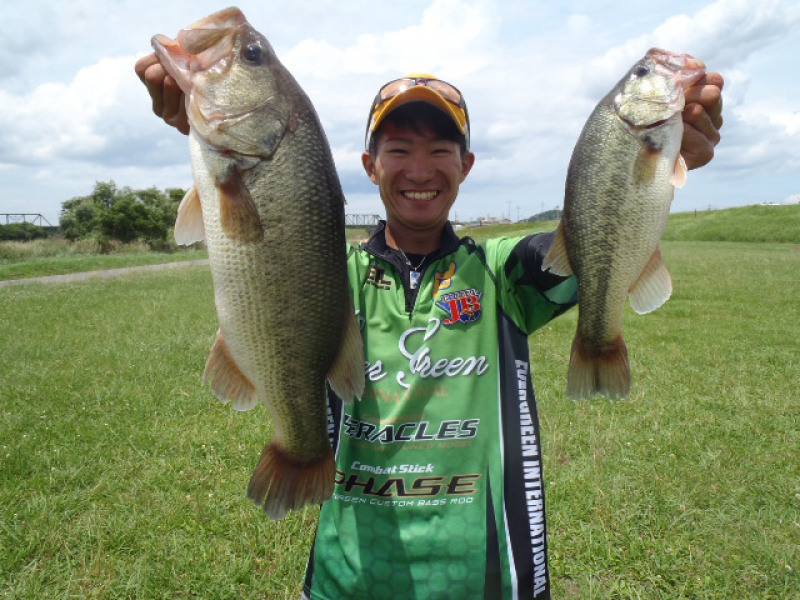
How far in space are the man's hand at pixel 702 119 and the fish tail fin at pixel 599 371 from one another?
32.4 inches

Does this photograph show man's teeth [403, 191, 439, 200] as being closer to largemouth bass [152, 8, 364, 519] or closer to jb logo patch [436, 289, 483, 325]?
jb logo patch [436, 289, 483, 325]

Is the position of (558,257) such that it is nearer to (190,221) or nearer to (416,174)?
(416,174)

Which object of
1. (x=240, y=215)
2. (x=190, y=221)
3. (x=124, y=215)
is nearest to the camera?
(x=240, y=215)

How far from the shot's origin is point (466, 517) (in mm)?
2281

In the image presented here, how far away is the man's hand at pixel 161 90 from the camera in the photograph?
2084 mm

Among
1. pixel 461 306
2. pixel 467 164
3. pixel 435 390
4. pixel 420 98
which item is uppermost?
pixel 420 98

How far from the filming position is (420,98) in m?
2.50

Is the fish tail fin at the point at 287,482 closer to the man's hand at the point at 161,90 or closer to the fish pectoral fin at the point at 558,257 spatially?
the fish pectoral fin at the point at 558,257

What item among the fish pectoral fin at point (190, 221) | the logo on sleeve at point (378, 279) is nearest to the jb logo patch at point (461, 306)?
the logo on sleeve at point (378, 279)

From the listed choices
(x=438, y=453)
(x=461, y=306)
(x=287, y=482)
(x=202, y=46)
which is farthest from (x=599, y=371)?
(x=202, y=46)

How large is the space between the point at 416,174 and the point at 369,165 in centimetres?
32

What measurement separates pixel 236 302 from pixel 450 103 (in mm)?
1333

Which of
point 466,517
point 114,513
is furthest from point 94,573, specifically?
point 466,517

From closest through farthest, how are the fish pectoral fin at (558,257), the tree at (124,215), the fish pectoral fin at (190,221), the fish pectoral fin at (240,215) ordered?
the fish pectoral fin at (240,215) < the fish pectoral fin at (190,221) < the fish pectoral fin at (558,257) < the tree at (124,215)
